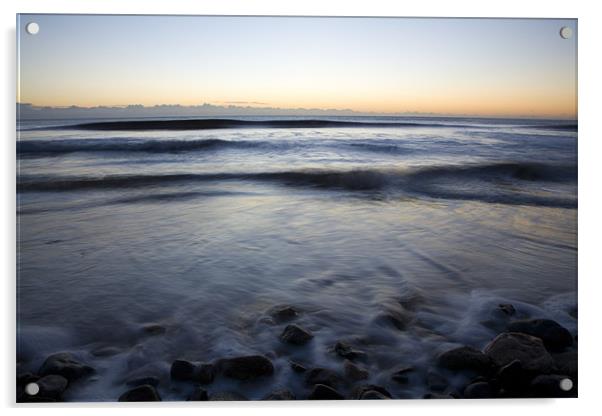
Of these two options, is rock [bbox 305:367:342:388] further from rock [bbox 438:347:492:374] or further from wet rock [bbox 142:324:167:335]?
wet rock [bbox 142:324:167:335]

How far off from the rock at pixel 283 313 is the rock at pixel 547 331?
82cm

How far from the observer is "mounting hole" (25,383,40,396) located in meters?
2.14

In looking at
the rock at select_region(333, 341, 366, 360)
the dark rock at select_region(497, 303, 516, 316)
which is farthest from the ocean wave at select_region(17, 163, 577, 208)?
the rock at select_region(333, 341, 366, 360)

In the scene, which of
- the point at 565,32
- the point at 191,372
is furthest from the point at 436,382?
the point at 565,32

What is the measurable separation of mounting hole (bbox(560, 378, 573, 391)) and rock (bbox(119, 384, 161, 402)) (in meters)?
1.52

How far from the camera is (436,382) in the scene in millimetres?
2166

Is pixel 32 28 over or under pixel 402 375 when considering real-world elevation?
over

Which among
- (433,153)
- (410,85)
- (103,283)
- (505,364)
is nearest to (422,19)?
(410,85)

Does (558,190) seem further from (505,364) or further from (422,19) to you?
(422,19)

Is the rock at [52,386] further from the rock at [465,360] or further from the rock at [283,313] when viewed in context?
the rock at [465,360]

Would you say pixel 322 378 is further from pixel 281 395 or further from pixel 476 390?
pixel 476 390

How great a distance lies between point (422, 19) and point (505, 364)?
1374mm

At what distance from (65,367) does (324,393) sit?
0.94 m

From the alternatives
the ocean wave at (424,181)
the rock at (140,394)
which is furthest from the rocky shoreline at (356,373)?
the ocean wave at (424,181)
